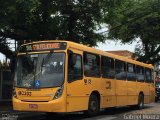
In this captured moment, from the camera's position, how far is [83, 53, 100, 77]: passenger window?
17578mm

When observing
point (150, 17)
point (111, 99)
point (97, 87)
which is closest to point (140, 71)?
point (111, 99)

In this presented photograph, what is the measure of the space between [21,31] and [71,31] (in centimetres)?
291

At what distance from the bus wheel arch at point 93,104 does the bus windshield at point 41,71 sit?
8.61 ft

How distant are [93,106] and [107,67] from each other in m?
2.34

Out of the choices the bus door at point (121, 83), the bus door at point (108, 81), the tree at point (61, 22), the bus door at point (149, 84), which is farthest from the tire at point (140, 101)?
the bus door at point (108, 81)

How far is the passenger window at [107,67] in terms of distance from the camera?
1925 cm

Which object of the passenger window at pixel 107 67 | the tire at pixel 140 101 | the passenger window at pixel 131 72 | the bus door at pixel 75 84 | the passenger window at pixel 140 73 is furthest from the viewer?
the tire at pixel 140 101

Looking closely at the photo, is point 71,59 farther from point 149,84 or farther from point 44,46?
point 149,84

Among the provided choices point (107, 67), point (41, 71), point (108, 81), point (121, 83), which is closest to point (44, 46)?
point (41, 71)

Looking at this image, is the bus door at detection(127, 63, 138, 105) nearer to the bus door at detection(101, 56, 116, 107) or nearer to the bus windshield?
the bus door at detection(101, 56, 116, 107)

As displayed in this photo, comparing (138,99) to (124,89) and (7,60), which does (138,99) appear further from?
(7,60)

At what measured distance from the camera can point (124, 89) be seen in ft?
72.3

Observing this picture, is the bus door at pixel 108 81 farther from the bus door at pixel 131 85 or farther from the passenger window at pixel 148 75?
the passenger window at pixel 148 75

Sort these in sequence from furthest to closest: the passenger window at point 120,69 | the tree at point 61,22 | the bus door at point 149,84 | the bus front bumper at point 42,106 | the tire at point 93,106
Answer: the bus door at point 149,84, the tree at point 61,22, the passenger window at point 120,69, the tire at point 93,106, the bus front bumper at point 42,106
